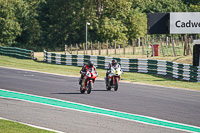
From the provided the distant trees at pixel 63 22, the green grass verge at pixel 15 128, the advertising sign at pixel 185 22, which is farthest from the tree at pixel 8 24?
the green grass verge at pixel 15 128

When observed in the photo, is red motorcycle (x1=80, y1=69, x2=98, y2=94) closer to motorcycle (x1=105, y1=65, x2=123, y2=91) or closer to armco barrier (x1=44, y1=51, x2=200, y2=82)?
motorcycle (x1=105, y1=65, x2=123, y2=91)

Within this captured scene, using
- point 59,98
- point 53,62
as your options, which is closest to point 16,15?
point 53,62

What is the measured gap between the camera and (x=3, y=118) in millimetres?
12297

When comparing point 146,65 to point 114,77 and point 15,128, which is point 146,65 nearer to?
point 114,77

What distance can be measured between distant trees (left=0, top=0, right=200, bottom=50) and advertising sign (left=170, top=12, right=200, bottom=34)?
100 feet

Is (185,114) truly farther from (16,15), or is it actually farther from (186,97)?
(16,15)

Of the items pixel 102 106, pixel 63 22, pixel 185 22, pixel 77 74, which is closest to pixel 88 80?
pixel 102 106

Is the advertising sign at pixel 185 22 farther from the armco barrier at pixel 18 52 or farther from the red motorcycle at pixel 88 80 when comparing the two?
the armco barrier at pixel 18 52

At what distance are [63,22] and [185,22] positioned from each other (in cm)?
3971

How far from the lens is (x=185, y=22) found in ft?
105

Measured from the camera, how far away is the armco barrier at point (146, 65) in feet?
87.0

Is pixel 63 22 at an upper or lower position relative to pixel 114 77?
upper

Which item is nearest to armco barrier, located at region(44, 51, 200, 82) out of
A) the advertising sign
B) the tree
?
the advertising sign

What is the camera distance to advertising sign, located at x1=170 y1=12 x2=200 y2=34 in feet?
104
